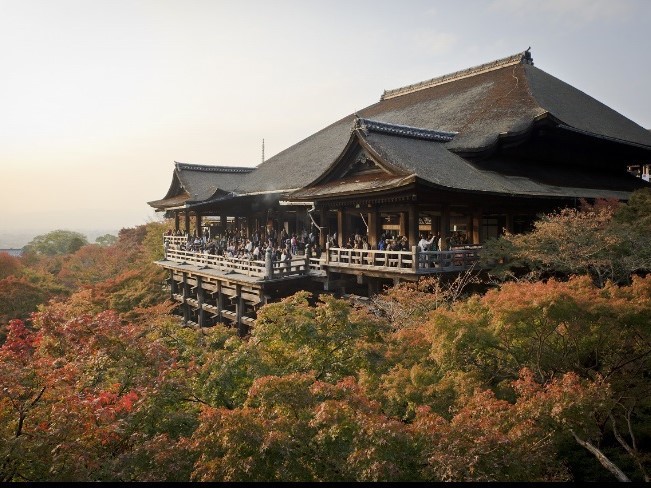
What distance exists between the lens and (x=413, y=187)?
45.9 ft

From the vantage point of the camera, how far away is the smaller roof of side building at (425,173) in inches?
609

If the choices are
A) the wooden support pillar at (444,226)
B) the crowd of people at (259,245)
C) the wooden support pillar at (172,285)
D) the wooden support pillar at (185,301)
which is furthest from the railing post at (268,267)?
the wooden support pillar at (172,285)

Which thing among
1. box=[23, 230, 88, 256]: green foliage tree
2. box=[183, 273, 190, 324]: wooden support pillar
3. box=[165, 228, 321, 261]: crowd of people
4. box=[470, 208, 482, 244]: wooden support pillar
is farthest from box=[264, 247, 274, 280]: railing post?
box=[23, 230, 88, 256]: green foliage tree

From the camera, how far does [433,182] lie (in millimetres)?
14000

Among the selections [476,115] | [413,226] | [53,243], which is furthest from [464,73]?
[53,243]

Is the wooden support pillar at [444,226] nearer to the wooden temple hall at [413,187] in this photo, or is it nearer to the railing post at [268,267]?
the wooden temple hall at [413,187]

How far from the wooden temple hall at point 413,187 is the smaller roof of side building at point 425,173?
0.08m

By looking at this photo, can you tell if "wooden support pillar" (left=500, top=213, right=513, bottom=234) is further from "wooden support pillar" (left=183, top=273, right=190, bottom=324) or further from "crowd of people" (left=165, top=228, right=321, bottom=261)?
"wooden support pillar" (left=183, top=273, right=190, bottom=324)

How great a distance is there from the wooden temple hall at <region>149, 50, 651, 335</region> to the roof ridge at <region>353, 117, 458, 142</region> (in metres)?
0.06

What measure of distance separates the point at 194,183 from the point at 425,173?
63.6 ft

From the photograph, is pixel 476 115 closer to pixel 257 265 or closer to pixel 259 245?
pixel 259 245

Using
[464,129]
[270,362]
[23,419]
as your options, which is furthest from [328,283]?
[23,419]

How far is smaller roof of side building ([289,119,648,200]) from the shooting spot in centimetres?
1548

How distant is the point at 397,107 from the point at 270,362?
26.9 metres
